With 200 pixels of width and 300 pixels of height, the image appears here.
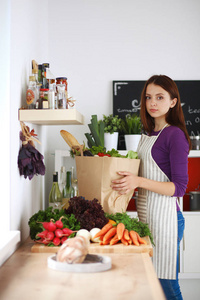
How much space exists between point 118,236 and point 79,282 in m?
0.55

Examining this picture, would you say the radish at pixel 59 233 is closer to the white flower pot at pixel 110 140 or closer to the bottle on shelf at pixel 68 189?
the bottle on shelf at pixel 68 189

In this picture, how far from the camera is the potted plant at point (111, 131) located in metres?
3.61

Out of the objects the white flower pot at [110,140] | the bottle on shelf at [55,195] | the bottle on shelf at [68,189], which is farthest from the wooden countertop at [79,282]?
the white flower pot at [110,140]

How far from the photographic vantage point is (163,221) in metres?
2.31

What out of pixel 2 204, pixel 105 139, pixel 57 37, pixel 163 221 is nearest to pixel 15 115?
pixel 2 204

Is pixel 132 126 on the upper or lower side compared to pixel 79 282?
upper

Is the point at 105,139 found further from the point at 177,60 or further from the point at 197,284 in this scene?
the point at 197,284

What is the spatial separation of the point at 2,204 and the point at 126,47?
7.95ft

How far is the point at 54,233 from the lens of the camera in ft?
6.45

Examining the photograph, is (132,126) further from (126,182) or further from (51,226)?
(51,226)

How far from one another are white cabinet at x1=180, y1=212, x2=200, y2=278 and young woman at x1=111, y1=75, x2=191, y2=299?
4.33ft

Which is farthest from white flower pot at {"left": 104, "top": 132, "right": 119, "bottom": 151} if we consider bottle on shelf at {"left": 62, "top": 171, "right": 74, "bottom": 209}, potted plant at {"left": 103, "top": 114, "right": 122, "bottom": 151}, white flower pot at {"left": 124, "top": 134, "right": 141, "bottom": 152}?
bottle on shelf at {"left": 62, "top": 171, "right": 74, "bottom": 209}

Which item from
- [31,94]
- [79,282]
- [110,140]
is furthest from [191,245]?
[79,282]

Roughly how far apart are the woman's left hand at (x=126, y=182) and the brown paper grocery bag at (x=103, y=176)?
3cm
